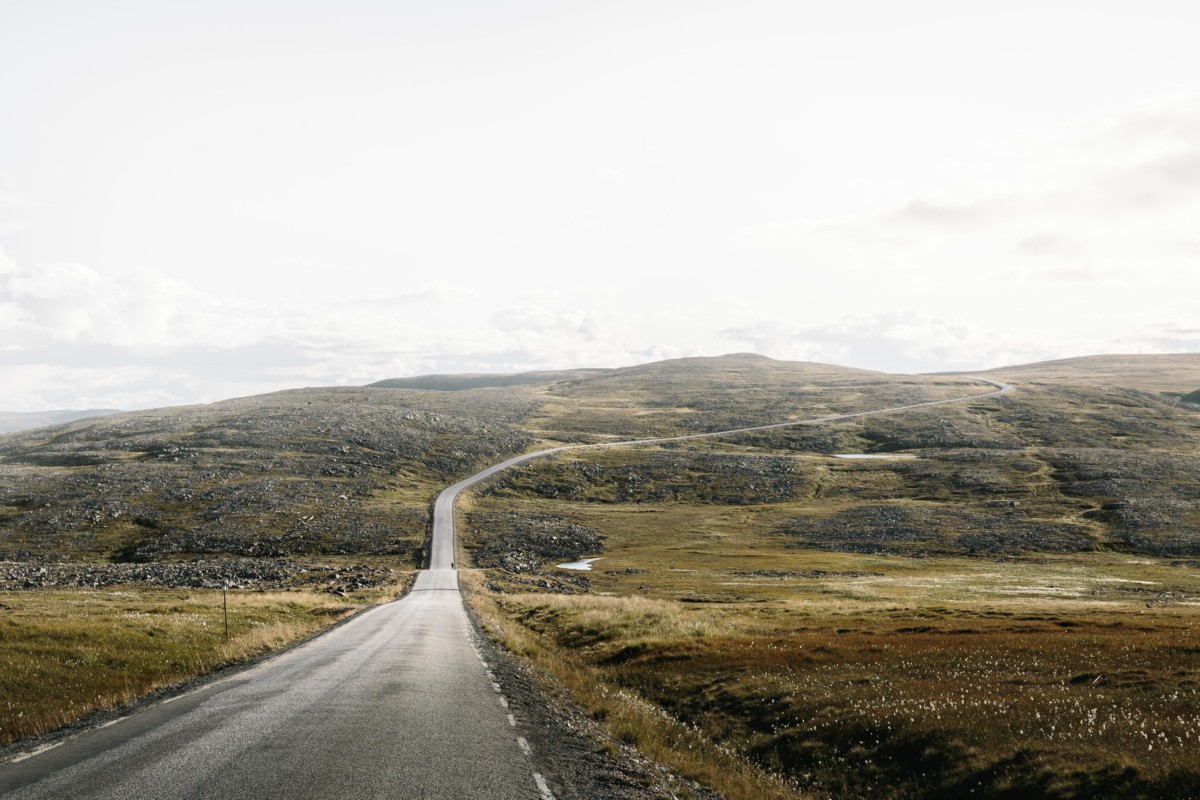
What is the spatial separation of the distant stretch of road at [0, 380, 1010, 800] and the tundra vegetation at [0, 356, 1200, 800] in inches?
151

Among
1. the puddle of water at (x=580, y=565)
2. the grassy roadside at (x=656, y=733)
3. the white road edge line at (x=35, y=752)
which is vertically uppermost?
the white road edge line at (x=35, y=752)

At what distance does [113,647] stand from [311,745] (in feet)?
58.2

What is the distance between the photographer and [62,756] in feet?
44.2

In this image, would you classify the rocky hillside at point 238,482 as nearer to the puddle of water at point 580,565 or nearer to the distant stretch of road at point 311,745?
the puddle of water at point 580,565

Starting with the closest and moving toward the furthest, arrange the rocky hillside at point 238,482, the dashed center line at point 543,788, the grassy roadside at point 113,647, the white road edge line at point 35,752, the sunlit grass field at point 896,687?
the dashed center line at point 543,788
the white road edge line at point 35,752
the sunlit grass field at point 896,687
the grassy roadside at point 113,647
the rocky hillside at point 238,482

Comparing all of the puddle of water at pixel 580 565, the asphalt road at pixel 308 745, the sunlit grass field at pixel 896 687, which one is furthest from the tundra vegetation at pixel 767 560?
the asphalt road at pixel 308 745

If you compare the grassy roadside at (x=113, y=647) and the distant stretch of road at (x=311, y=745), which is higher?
the distant stretch of road at (x=311, y=745)

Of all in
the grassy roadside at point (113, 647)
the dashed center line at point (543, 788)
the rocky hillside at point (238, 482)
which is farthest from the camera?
the rocky hillside at point (238, 482)

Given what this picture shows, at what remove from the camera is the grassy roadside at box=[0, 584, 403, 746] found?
1881 centimetres

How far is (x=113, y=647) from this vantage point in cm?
2631

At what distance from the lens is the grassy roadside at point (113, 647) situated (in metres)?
18.8

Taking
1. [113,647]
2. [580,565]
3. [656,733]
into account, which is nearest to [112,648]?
[113,647]

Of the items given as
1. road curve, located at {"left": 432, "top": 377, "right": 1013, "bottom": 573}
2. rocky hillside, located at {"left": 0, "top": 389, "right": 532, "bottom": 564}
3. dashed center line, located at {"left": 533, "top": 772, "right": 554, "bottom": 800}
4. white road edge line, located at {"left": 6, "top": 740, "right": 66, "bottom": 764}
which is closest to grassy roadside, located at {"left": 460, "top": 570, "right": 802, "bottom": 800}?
dashed center line, located at {"left": 533, "top": 772, "right": 554, "bottom": 800}

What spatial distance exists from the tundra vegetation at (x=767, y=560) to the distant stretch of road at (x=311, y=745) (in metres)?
3.85
